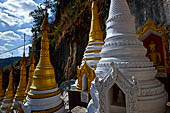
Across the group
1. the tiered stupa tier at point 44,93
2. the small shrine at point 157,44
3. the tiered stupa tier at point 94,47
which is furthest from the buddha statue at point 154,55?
the tiered stupa tier at point 44,93

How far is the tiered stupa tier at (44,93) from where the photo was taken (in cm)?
434

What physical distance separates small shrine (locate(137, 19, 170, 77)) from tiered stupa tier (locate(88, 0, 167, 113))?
2.07 meters

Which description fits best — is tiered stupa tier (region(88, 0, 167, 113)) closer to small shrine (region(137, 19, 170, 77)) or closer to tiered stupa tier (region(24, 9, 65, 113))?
tiered stupa tier (region(24, 9, 65, 113))

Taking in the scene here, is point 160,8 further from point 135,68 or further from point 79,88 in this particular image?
point 79,88

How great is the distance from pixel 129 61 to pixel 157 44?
3.26 metres

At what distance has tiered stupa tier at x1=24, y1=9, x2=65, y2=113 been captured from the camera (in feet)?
14.3

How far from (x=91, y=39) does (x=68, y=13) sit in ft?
52.4

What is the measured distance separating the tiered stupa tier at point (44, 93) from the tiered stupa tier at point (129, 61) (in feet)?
5.69

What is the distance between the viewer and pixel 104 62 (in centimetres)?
349

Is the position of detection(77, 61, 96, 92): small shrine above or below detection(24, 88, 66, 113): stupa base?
above

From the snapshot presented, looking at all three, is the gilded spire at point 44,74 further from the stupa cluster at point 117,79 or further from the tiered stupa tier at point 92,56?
the tiered stupa tier at point 92,56

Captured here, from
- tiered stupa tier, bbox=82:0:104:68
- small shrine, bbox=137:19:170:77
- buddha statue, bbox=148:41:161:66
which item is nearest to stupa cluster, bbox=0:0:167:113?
tiered stupa tier, bbox=82:0:104:68

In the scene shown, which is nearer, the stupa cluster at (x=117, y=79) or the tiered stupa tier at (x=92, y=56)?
the stupa cluster at (x=117, y=79)

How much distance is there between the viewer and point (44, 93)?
4480mm
